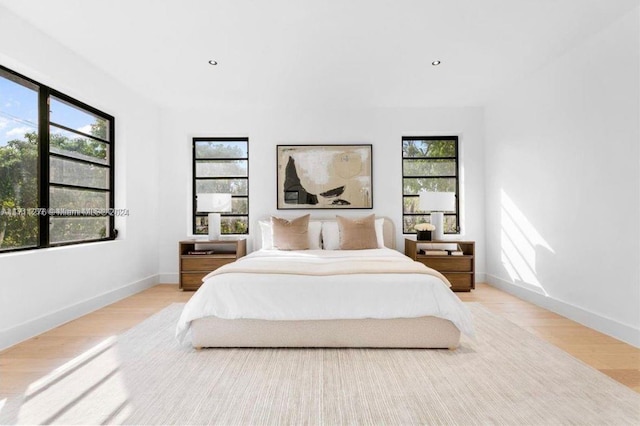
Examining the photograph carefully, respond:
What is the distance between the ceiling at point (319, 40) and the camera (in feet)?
8.48

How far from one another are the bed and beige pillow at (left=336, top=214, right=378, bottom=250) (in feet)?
5.48

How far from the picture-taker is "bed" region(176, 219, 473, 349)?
8.13 ft

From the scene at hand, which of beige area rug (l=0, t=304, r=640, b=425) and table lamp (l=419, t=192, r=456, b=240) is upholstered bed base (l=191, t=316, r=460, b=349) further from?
table lamp (l=419, t=192, r=456, b=240)

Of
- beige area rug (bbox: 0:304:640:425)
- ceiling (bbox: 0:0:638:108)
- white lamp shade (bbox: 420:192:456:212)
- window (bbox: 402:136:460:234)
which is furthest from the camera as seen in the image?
window (bbox: 402:136:460:234)

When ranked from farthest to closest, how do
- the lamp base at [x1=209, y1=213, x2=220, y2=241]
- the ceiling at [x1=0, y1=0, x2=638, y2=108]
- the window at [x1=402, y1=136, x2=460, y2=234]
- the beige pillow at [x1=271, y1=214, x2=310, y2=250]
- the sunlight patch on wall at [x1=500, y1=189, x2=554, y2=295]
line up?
the window at [x1=402, y1=136, x2=460, y2=234] < the lamp base at [x1=209, y1=213, x2=220, y2=241] < the beige pillow at [x1=271, y1=214, x2=310, y2=250] < the sunlight patch on wall at [x1=500, y1=189, x2=554, y2=295] < the ceiling at [x1=0, y1=0, x2=638, y2=108]

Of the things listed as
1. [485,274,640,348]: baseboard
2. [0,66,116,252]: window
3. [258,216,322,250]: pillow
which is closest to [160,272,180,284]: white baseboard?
[0,66,116,252]: window

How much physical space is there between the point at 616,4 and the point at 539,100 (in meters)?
1.22

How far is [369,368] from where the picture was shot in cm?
221

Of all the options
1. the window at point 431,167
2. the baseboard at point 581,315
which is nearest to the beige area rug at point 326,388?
the baseboard at point 581,315

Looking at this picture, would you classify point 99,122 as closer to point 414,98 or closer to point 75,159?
point 75,159

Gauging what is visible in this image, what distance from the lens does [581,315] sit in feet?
10.3

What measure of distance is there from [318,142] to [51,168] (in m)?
3.13

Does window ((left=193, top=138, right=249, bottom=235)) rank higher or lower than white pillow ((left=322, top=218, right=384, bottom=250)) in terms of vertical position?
higher

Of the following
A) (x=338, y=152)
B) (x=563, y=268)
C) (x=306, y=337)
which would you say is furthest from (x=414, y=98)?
(x=306, y=337)
